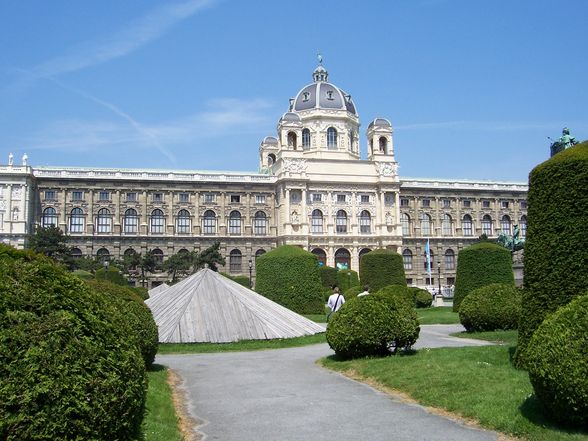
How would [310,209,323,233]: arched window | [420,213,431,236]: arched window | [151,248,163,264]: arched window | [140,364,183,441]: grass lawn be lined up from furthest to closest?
[420,213,431,236]: arched window → [310,209,323,233]: arched window → [151,248,163,264]: arched window → [140,364,183,441]: grass lawn

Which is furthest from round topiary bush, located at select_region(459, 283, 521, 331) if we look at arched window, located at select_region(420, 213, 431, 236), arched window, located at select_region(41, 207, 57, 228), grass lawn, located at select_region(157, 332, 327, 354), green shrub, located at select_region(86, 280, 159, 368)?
arched window, located at select_region(420, 213, 431, 236)

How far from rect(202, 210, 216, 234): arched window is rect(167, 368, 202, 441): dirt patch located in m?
57.0

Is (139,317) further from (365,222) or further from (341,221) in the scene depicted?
(365,222)

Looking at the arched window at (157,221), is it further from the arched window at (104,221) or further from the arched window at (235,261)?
the arched window at (235,261)

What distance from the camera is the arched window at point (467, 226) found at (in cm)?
7631

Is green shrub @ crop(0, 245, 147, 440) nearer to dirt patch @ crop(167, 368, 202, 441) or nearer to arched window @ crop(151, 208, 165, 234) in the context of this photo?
dirt patch @ crop(167, 368, 202, 441)

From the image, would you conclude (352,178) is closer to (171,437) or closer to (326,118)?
(326,118)

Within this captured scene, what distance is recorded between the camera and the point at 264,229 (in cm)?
7050

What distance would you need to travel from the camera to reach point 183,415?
9.00 meters

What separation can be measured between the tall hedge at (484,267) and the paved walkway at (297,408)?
1375cm

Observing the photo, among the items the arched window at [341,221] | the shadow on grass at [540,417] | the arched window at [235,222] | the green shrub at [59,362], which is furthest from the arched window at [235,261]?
the green shrub at [59,362]

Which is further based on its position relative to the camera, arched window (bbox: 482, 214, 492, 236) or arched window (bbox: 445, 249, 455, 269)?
Answer: arched window (bbox: 482, 214, 492, 236)

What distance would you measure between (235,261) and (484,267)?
4559 centimetres

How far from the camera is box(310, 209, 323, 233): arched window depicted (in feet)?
226
